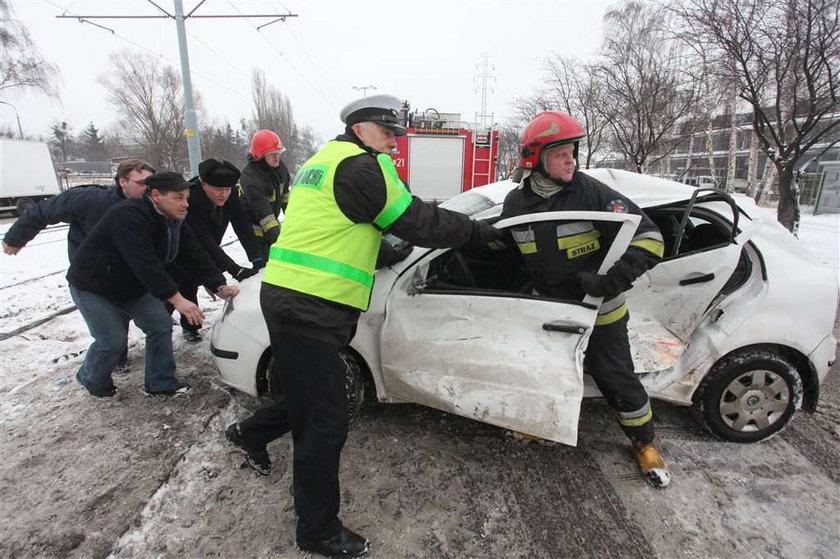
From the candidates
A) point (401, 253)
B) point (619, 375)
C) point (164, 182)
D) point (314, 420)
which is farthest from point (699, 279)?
point (164, 182)

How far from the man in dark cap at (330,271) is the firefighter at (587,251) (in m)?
0.56

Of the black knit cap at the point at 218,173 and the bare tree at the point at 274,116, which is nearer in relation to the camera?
the black knit cap at the point at 218,173

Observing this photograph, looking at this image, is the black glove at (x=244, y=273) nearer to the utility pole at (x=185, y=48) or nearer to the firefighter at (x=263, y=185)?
the firefighter at (x=263, y=185)

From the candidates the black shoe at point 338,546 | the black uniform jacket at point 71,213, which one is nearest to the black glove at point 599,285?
the black shoe at point 338,546

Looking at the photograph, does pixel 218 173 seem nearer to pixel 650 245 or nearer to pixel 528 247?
pixel 528 247

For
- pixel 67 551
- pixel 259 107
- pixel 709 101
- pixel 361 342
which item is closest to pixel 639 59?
pixel 709 101

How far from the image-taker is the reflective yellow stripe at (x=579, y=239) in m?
2.32

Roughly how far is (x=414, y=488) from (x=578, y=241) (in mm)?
1557

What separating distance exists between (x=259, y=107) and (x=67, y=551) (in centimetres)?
4518

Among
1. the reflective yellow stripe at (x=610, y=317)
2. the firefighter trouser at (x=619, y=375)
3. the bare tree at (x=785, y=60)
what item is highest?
the bare tree at (x=785, y=60)

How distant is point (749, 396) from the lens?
274 centimetres

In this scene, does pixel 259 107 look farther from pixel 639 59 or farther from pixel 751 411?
pixel 751 411

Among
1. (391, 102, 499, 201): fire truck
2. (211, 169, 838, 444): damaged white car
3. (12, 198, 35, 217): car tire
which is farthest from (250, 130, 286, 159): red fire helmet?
(12, 198, 35, 217): car tire

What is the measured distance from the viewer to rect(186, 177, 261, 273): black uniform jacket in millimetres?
3848
